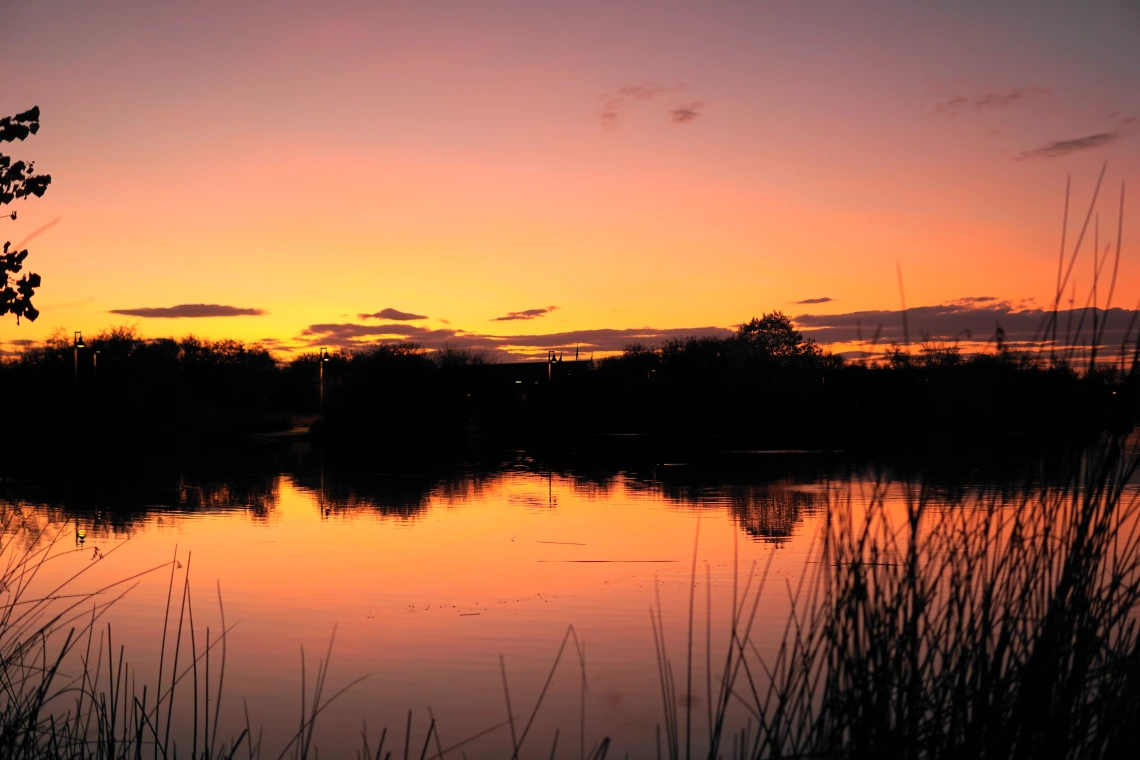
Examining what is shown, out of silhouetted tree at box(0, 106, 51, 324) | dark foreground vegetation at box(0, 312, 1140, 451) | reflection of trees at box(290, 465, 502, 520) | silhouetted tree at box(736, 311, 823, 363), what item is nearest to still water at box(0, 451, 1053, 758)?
reflection of trees at box(290, 465, 502, 520)

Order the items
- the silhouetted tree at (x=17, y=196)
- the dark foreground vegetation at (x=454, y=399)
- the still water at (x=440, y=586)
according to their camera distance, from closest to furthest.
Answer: the silhouetted tree at (x=17, y=196) → the still water at (x=440, y=586) → the dark foreground vegetation at (x=454, y=399)

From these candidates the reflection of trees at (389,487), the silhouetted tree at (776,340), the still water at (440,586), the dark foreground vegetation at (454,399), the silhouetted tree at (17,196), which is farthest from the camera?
the silhouetted tree at (776,340)

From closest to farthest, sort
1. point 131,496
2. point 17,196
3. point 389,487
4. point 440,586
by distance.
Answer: point 17,196 < point 440,586 < point 131,496 < point 389,487

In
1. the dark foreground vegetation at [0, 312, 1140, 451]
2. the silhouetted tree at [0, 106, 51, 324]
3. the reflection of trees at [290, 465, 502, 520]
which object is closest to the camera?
the silhouetted tree at [0, 106, 51, 324]

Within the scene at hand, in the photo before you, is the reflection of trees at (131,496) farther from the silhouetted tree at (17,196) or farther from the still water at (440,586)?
the silhouetted tree at (17,196)

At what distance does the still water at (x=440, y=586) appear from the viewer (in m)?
8.06

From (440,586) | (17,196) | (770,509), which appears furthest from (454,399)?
(17,196)

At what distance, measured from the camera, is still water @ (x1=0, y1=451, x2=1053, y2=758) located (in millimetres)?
8062

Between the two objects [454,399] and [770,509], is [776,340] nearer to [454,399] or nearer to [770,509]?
[454,399]

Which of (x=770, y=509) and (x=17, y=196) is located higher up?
(x=17, y=196)

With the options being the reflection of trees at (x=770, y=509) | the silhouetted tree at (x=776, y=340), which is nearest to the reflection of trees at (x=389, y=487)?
the reflection of trees at (x=770, y=509)

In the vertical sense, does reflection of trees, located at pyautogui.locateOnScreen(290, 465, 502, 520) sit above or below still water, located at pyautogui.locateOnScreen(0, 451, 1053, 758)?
below

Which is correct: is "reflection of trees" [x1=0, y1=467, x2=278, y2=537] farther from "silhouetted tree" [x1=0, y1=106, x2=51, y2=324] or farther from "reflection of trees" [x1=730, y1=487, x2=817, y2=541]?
"silhouetted tree" [x1=0, y1=106, x2=51, y2=324]

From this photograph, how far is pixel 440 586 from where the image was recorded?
13.0 meters
